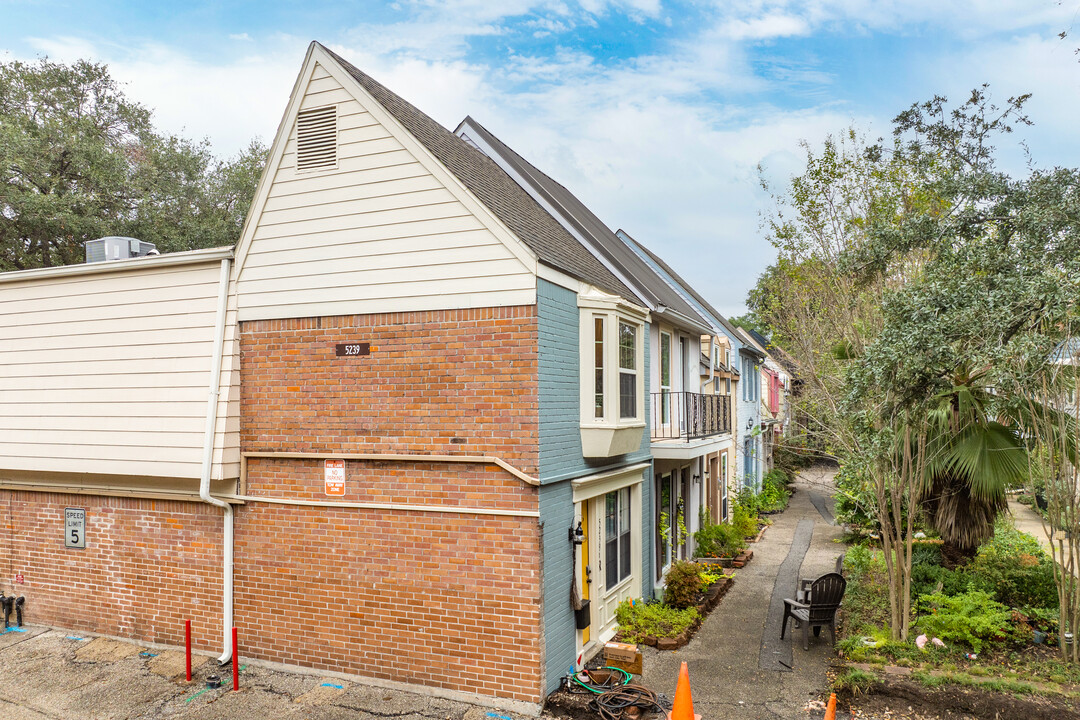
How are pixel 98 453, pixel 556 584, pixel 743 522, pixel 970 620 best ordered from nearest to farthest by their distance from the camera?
pixel 556 584, pixel 970 620, pixel 98 453, pixel 743 522

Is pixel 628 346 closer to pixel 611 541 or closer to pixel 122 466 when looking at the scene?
pixel 611 541

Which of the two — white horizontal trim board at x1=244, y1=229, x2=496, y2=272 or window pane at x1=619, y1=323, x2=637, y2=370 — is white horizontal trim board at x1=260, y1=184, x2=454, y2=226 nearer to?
white horizontal trim board at x1=244, y1=229, x2=496, y2=272

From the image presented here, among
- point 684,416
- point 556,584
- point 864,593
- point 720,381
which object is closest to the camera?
point 556,584

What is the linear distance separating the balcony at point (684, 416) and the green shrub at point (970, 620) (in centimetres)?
469

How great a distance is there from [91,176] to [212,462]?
1760 centimetres

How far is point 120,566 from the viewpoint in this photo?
33.8 feet

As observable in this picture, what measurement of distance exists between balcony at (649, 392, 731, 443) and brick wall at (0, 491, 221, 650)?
779cm

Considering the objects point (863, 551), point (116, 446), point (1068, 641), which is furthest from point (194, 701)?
point (863, 551)

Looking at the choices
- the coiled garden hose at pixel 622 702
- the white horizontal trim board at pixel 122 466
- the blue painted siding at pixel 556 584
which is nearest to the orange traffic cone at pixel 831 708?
the coiled garden hose at pixel 622 702

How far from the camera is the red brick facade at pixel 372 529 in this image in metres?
8.29

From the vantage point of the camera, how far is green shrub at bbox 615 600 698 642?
10.6 m

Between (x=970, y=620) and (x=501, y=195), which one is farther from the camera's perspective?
(x=501, y=195)

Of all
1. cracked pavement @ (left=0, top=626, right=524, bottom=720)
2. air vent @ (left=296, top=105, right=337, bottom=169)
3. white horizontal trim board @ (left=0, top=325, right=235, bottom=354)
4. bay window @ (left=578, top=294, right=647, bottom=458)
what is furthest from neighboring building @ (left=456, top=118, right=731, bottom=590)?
white horizontal trim board @ (left=0, top=325, right=235, bottom=354)

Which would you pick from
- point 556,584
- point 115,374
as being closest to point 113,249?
point 115,374
